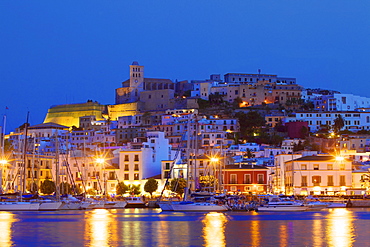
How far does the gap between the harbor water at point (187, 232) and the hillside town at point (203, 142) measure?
1123cm

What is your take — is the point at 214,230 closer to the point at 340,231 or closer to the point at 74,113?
the point at 340,231

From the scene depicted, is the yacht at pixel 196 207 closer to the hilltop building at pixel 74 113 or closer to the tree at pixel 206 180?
the tree at pixel 206 180

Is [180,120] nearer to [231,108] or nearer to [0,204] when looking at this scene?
[231,108]

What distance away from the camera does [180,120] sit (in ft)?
398

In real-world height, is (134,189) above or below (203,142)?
below

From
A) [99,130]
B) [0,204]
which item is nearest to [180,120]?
[99,130]

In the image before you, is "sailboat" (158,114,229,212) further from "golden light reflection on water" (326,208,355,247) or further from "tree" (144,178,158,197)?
"tree" (144,178,158,197)

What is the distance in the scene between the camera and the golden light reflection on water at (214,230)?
3297 centimetres

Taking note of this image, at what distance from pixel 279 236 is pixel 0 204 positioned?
97.4 ft

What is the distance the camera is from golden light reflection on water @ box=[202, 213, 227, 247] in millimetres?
32969

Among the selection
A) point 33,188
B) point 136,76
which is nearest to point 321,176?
point 33,188

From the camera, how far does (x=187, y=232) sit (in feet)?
125

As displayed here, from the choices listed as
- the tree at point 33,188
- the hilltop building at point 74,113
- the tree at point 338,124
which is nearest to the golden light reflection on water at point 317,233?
the tree at point 33,188

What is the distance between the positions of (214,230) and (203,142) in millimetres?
69669
